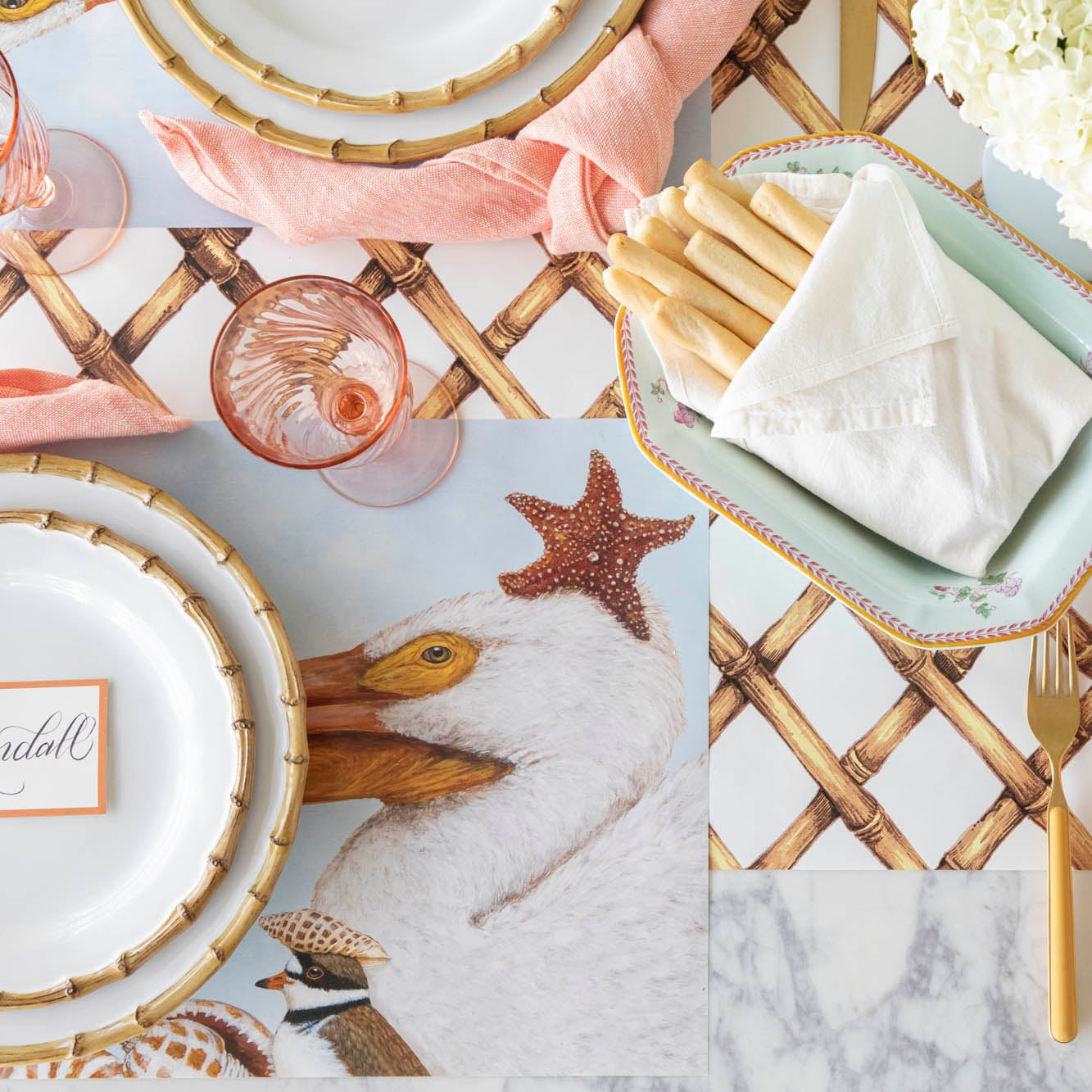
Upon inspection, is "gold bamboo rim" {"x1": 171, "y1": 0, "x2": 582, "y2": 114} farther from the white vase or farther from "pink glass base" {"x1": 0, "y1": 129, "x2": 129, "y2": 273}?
the white vase

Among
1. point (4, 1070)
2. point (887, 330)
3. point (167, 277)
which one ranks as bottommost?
point (4, 1070)

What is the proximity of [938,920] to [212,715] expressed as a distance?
0.43 m

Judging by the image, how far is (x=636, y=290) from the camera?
1.48 ft

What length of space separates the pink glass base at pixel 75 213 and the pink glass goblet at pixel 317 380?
15cm

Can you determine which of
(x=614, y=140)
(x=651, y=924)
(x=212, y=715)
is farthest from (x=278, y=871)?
(x=614, y=140)

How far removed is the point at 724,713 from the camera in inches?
22.1

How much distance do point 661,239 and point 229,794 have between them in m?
0.37

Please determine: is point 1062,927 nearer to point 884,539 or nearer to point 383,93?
point 884,539

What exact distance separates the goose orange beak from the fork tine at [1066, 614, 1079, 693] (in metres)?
0.33

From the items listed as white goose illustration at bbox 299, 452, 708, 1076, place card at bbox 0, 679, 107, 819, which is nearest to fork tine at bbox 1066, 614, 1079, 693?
white goose illustration at bbox 299, 452, 708, 1076

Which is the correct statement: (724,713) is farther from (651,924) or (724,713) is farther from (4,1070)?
(4,1070)

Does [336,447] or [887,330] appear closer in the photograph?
[887,330]

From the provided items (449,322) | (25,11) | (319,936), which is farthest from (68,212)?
(319,936)

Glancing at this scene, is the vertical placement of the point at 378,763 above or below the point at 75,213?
below
